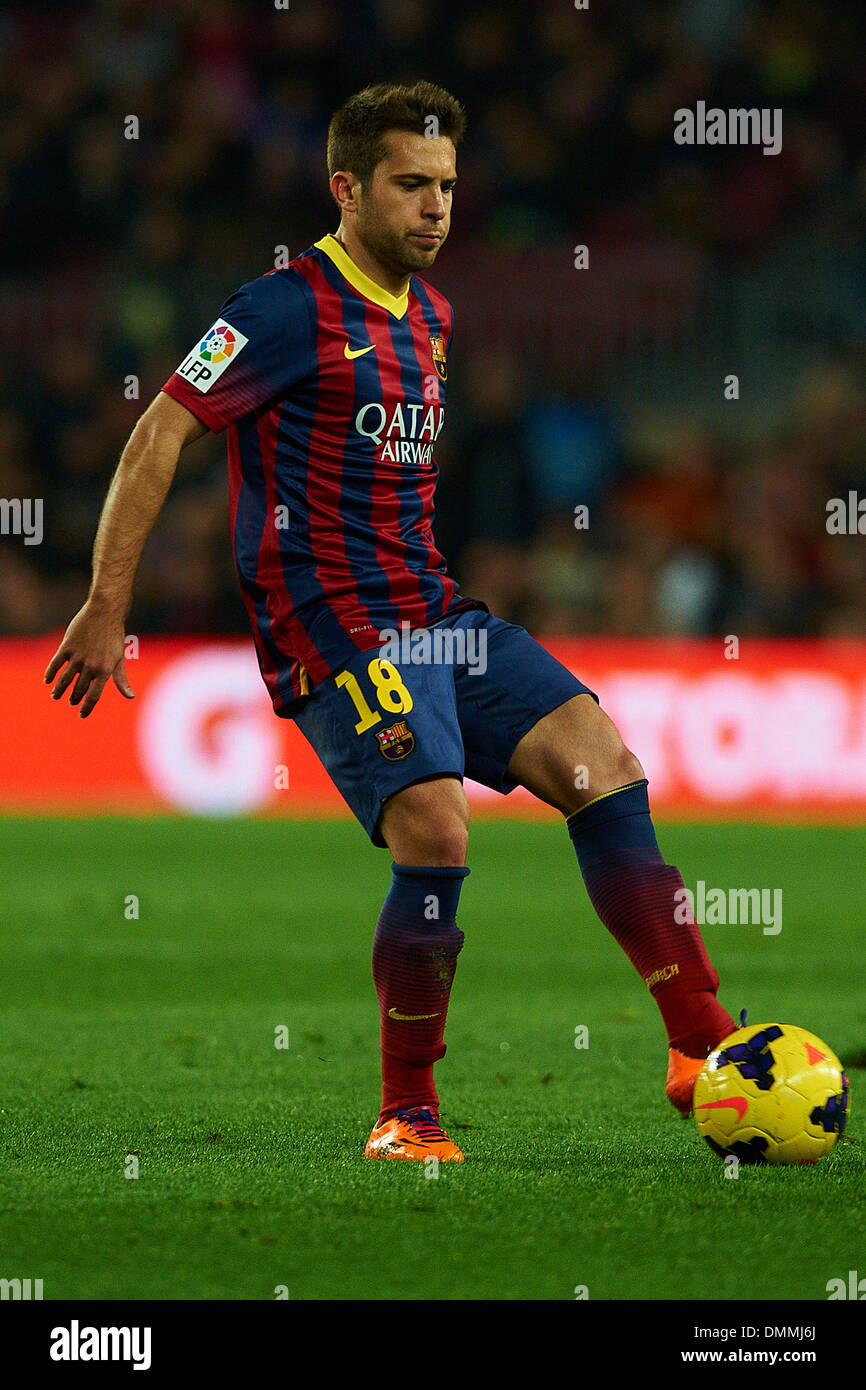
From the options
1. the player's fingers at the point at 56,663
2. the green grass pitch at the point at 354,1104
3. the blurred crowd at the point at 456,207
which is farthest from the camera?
the blurred crowd at the point at 456,207

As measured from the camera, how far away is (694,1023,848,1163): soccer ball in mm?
3762

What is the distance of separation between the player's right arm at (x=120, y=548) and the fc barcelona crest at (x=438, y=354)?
1.99 ft

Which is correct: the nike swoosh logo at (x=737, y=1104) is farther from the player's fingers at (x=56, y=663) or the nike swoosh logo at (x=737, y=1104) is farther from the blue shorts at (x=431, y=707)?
the player's fingers at (x=56, y=663)

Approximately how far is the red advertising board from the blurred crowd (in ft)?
2.81

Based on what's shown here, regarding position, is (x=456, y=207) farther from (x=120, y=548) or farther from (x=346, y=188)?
(x=120, y=548)

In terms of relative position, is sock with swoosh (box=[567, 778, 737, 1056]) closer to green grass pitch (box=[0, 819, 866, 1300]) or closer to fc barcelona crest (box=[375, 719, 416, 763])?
green grass pitch (box=[0, 819, 866, 1300])

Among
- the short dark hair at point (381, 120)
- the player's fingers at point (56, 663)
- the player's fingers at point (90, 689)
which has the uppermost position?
the short dark hair at point (381, 120)

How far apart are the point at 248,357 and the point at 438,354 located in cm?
54

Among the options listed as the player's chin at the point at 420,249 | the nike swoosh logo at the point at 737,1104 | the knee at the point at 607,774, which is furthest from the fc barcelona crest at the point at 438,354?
the nike swoosh logo at the point at 737,1104

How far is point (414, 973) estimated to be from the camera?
3.89 m

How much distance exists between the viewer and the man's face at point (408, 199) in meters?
4.00

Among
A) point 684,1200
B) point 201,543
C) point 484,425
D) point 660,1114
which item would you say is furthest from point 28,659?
point 684,1200

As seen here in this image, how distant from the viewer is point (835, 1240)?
10.4 ft

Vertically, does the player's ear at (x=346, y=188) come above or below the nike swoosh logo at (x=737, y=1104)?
above
